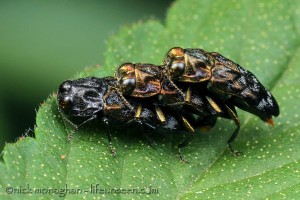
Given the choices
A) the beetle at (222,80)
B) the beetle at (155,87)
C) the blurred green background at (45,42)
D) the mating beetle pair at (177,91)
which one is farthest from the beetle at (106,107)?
the blurred green background at (45,42)

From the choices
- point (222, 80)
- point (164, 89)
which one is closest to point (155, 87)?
point (164, 89)

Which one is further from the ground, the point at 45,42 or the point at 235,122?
the point at 45,42

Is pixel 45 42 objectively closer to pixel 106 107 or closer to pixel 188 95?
pixel 106 107

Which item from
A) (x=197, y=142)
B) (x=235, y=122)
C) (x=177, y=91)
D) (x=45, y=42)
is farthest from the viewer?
(x=45, y=42)

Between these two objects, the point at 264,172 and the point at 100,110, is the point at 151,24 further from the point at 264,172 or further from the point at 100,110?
the point at 264,172

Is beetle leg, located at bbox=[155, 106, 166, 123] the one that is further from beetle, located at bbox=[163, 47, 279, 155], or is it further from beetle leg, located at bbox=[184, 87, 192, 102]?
beetle, located at bbox=[163, 47, 279, 155]

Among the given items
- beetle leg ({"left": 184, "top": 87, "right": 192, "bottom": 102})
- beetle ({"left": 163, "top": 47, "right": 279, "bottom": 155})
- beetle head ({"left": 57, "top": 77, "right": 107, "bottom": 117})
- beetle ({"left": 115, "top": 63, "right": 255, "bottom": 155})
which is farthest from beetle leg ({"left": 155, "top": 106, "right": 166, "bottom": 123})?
beetle head ({"left": 57, "top": 77, "right": 107, "bottom": 117})

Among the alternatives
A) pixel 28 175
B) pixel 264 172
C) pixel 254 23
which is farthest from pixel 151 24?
pixel 28 175
